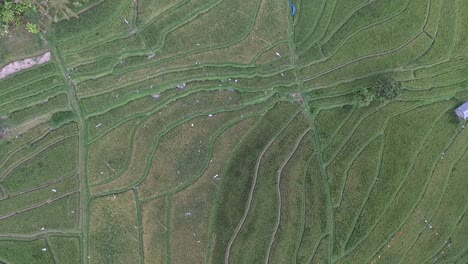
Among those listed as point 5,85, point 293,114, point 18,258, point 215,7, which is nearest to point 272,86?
point 293,114

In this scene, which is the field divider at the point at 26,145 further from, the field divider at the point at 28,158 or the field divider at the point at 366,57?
the field divider at the point at 366,57

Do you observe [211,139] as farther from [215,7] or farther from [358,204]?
[358,204]

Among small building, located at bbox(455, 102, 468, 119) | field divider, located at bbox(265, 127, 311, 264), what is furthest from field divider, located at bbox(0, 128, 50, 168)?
small building, located at bbox(455, 102, 468, 119)

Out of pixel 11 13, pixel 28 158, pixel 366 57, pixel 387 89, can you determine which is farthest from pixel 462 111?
pixel 11 13

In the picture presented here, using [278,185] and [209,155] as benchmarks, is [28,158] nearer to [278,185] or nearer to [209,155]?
[209,155]

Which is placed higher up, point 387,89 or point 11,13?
point 11,13

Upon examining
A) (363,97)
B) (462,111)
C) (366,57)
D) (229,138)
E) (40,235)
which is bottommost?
(462,111)
